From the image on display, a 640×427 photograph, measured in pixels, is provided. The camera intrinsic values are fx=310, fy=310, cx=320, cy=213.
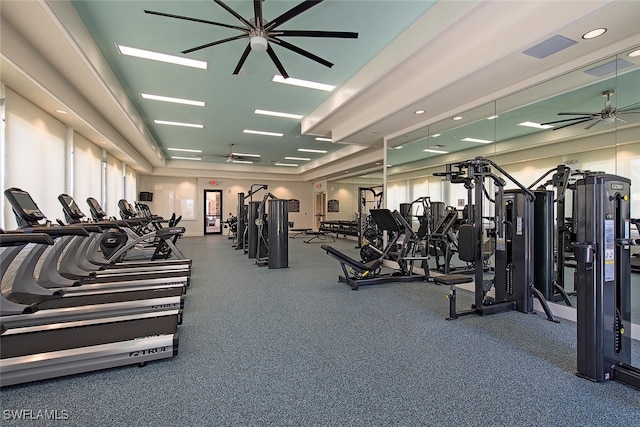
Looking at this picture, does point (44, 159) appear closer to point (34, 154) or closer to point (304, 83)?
point (34, 154)

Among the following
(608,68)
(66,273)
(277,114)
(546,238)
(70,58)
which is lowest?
(66,273)

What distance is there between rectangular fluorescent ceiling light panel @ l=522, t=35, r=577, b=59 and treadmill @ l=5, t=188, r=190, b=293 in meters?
4.80

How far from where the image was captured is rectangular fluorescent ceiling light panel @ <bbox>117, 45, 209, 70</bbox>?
176 inches

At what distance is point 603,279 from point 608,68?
7.67 ft

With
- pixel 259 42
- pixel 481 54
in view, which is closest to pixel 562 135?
pixel 481 54

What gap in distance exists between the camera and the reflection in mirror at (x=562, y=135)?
10.0 ft

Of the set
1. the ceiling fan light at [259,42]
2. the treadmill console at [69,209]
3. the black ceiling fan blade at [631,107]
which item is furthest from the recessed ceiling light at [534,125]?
the treadmill console at [69,209]

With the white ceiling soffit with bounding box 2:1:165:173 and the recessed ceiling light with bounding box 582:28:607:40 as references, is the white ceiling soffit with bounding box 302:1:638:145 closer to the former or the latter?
the recessed ceiling light with bounding box 582:28:607:40

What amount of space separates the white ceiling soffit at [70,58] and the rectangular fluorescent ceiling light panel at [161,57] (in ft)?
1.26

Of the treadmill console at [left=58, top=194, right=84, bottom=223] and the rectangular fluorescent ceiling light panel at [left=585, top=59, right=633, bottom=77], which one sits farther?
the treadmill console at [left=58, top=194, right=84, bottom=223]

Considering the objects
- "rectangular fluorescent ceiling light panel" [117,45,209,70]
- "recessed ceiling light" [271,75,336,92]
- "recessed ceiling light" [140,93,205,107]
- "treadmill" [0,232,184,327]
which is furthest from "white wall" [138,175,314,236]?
"treadmill" [0,232,184,327]

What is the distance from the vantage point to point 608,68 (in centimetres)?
313

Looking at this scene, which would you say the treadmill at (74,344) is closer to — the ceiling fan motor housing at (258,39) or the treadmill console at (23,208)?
the treadmill console at (23,208)
